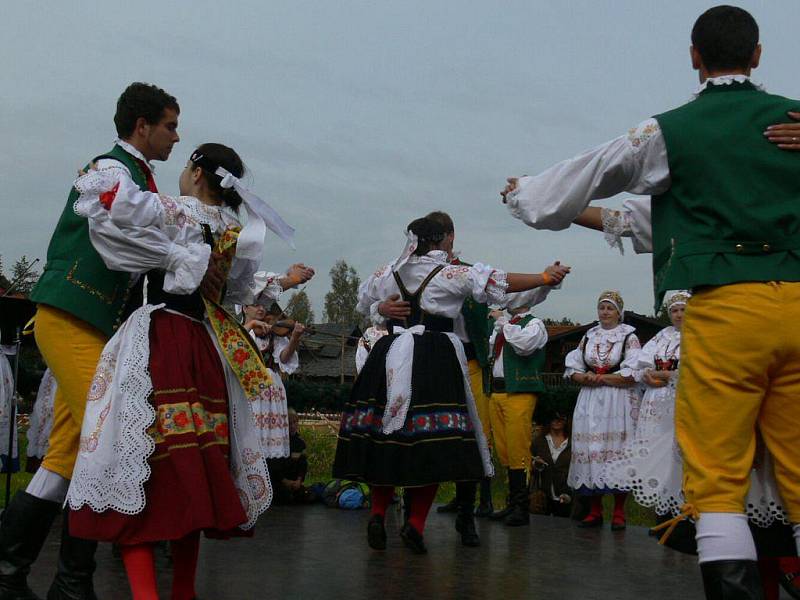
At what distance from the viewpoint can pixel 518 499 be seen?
639 centimetres

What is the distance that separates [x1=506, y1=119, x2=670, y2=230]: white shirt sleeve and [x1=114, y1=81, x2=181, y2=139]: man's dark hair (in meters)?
1.43

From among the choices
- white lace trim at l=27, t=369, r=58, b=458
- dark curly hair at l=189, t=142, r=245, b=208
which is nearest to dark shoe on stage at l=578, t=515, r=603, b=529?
white lace trim at l=27, t=369, r=58, b=458

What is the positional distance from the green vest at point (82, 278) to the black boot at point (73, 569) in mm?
688

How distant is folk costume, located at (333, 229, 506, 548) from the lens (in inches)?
187

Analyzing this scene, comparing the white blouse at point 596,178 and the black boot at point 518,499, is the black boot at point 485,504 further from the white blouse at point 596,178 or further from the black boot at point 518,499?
the white blouse at point 596,178

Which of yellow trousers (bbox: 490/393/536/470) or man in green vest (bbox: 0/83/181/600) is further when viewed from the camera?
yellow trousers (bbox: 490/393/536/470)

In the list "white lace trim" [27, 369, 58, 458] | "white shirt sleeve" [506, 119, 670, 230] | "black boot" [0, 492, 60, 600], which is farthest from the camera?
"white lace trim" [27, 369, 58, 458]

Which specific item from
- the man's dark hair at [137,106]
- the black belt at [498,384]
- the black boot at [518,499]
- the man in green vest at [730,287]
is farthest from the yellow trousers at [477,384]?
the man in green vest at [730,287]

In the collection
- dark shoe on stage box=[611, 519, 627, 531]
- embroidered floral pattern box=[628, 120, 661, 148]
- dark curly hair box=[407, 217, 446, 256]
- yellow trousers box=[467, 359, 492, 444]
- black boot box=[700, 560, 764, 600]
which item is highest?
dark curly hair box=[407, 217, 446, 256]

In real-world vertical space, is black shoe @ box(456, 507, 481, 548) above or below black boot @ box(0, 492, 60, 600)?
below

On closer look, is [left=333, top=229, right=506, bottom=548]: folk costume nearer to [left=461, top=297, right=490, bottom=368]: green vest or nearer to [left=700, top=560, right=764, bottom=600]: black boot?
[left=461, top=297, right=490, bottom=368]: green vest

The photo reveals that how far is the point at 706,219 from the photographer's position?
249 centimetres

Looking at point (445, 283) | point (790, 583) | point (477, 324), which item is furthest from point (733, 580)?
point (477, 324)

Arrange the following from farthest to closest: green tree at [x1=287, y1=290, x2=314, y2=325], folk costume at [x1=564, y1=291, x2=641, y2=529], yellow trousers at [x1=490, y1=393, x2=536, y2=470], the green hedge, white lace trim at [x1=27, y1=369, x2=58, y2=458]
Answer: green tree at [x1=287, y1=290, x2=314, y2=325]
the green hedge
yellow trousers at [x1=490, y1=393, x2=536, y2=470]
folk costume at [x1=564, y1=291, x2=641, y2=529]
white lace trim at [x1=27, y1=369, x2=58, y2=458]
